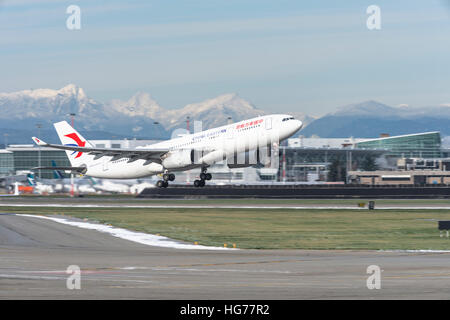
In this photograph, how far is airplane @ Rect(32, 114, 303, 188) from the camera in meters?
60.8

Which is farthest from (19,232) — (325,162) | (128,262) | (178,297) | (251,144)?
(325,162)

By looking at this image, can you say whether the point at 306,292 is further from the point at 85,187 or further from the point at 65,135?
the point at 85,187

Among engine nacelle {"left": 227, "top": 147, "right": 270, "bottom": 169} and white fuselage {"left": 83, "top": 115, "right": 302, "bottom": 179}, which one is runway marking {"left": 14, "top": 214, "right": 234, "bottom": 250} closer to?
white fuselage {"left": 83, "top": 115, "right": 302, "bottom": 179}

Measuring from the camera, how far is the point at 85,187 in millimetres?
133625

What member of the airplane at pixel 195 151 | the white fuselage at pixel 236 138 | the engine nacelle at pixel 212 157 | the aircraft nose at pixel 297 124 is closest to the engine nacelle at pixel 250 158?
the airplane at pixel 195 151

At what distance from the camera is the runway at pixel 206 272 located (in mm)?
21875

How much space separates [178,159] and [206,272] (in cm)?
3933

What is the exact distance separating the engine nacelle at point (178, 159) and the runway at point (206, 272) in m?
25.3

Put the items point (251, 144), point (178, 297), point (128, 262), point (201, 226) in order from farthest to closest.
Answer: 1. point (251, 144)
2. point (201, 226)
3. point (128, 262)
4. point (178, 297)

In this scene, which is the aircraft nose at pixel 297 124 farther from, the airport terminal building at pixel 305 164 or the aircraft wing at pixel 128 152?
the airport terminal building at pixel 305 164
